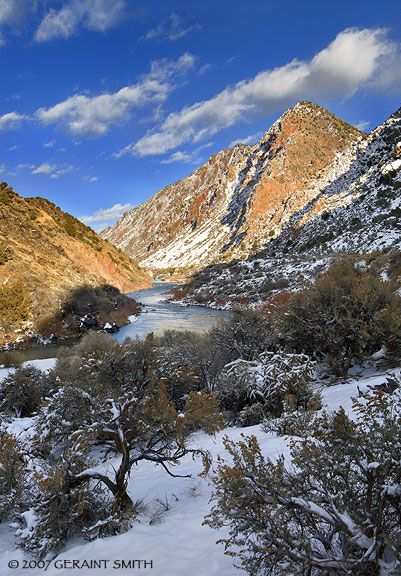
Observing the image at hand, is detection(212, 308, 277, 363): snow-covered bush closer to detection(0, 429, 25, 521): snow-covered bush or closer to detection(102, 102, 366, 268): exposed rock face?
detection(0, 429, 25, 521): snow-covered bush

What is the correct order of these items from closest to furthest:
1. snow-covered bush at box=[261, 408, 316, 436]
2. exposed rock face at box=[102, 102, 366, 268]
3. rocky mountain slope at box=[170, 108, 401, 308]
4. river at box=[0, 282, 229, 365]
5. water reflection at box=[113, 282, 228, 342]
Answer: snow-covered bush at box=[261, 408, 316, 436]
river at box=[0, 282, 229, 365]
water reflection at box=[113, 282, 228, 342]
rocky mountain slope at box=[170, 108, 401, 308]
exposed rock face at box=[102, 102, 366, 268]

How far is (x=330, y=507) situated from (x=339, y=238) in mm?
39414

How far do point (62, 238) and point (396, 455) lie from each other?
166ft

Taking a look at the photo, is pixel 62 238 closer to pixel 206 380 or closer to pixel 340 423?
pixel 206 380

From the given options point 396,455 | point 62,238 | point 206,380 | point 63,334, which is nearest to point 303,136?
point 62,238

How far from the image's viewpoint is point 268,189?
8325 centimetres

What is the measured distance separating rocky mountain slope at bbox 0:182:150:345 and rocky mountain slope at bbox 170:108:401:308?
1501 cm

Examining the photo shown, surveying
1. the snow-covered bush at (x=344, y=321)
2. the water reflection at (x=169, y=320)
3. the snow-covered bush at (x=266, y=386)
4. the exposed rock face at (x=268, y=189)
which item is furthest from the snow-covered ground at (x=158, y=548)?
the exposed rock face at (x=268, y=189)

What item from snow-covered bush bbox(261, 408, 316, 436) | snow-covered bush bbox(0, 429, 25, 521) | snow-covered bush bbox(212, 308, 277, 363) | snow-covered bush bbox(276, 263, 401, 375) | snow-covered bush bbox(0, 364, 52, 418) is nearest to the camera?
snow-covered bush bbox(0, 429, 25, 521)

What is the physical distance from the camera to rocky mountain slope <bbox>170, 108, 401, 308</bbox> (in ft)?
92.6

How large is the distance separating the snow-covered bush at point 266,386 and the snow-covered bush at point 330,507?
14.1 ft

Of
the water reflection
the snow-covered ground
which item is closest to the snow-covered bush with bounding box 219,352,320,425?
the snow-covered ground

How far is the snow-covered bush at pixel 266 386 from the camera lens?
7.21 meters

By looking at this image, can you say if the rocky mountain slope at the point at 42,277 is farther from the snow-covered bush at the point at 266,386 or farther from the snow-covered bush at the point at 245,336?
the snow-covered bush at the point at 266,386
